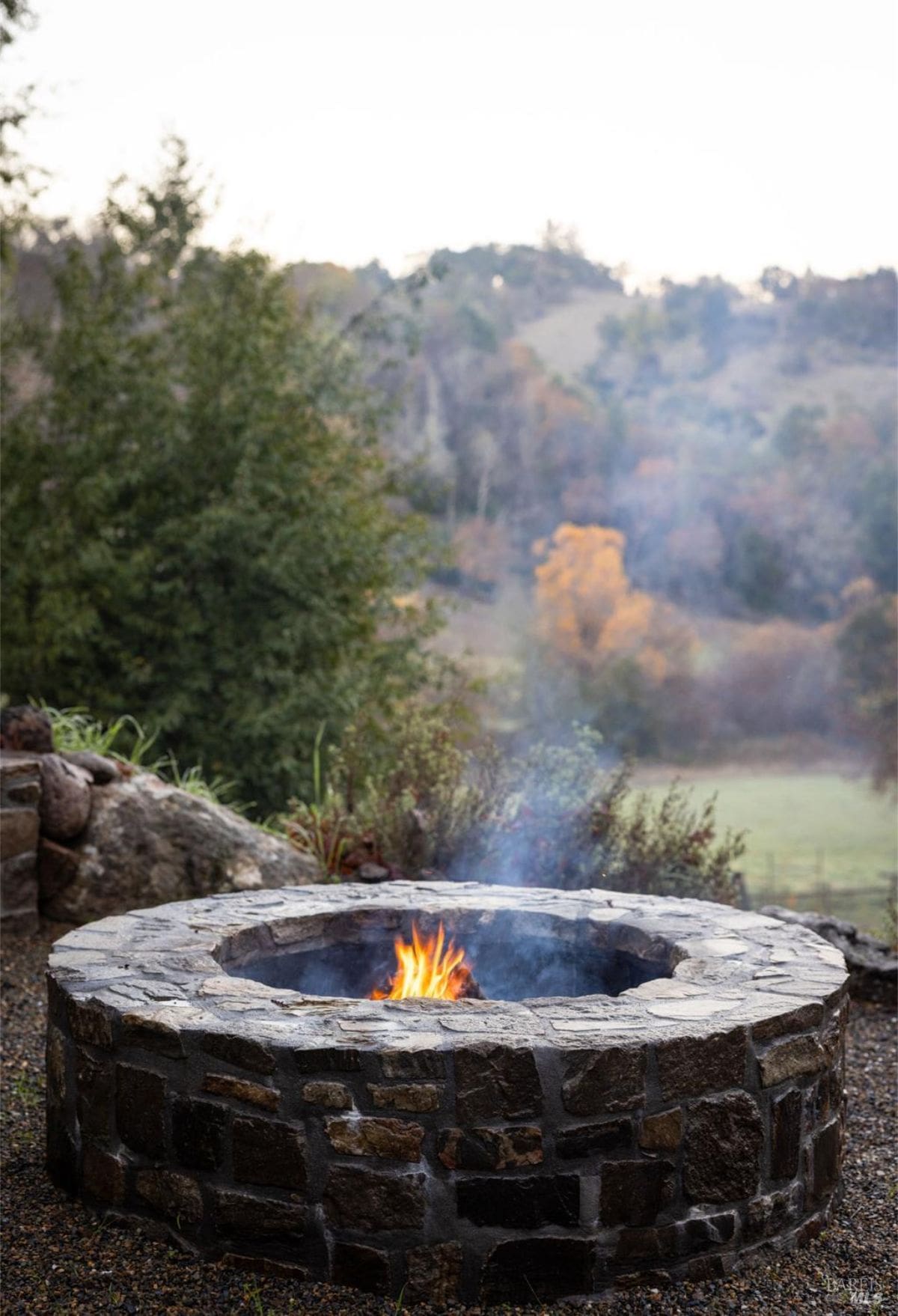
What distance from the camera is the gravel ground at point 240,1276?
2.88 metres

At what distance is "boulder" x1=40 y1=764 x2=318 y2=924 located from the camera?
629cm

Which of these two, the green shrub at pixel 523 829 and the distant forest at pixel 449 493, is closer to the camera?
the green shrub at pixel 523 829

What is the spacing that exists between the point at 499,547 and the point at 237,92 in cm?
1694

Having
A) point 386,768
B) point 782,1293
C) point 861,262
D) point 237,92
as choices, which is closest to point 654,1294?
point 782,1293

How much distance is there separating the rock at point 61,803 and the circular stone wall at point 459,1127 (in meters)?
2.83

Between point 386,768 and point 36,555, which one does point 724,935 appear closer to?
point 386,768

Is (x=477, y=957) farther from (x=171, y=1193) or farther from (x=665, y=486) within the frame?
(x=665, y=486)

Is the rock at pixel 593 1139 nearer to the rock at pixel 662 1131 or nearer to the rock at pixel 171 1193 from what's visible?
the rock at pixel 662 1131

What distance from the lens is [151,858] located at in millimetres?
6398

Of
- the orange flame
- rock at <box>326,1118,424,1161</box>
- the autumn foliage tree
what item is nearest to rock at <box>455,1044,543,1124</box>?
rock at <box>326,1118,424,1161</box>

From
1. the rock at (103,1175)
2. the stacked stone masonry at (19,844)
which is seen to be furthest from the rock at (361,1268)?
the stacked stone masonry at (19,844)

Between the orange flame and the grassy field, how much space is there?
45.2ft

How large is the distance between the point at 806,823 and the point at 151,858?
16.9 m

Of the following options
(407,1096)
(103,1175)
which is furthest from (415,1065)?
(103,1175)
